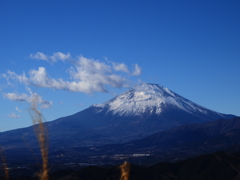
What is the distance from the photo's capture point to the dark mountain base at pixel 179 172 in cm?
7419

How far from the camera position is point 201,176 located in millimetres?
75438

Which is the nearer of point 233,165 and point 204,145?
point 233,165

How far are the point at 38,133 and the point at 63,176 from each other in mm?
54176

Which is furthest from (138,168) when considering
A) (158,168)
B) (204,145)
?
(204,145)

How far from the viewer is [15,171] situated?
117375 mm

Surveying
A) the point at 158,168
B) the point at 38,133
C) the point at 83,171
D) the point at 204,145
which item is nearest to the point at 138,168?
the point at 158,168

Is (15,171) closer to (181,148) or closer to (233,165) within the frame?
(233,165)

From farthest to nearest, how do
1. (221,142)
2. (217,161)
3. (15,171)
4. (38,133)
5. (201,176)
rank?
(221,142) → (15,171) → (217,161) → (201,176) → (38,133)

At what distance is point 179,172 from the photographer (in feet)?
270

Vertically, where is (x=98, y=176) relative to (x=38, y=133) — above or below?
below

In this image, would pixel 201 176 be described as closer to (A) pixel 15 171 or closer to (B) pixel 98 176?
(B) pixel 98 176

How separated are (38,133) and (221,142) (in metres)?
178

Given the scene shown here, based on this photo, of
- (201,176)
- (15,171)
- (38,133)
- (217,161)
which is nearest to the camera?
(38,133)

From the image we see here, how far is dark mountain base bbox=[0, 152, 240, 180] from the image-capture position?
74188 millimetres
